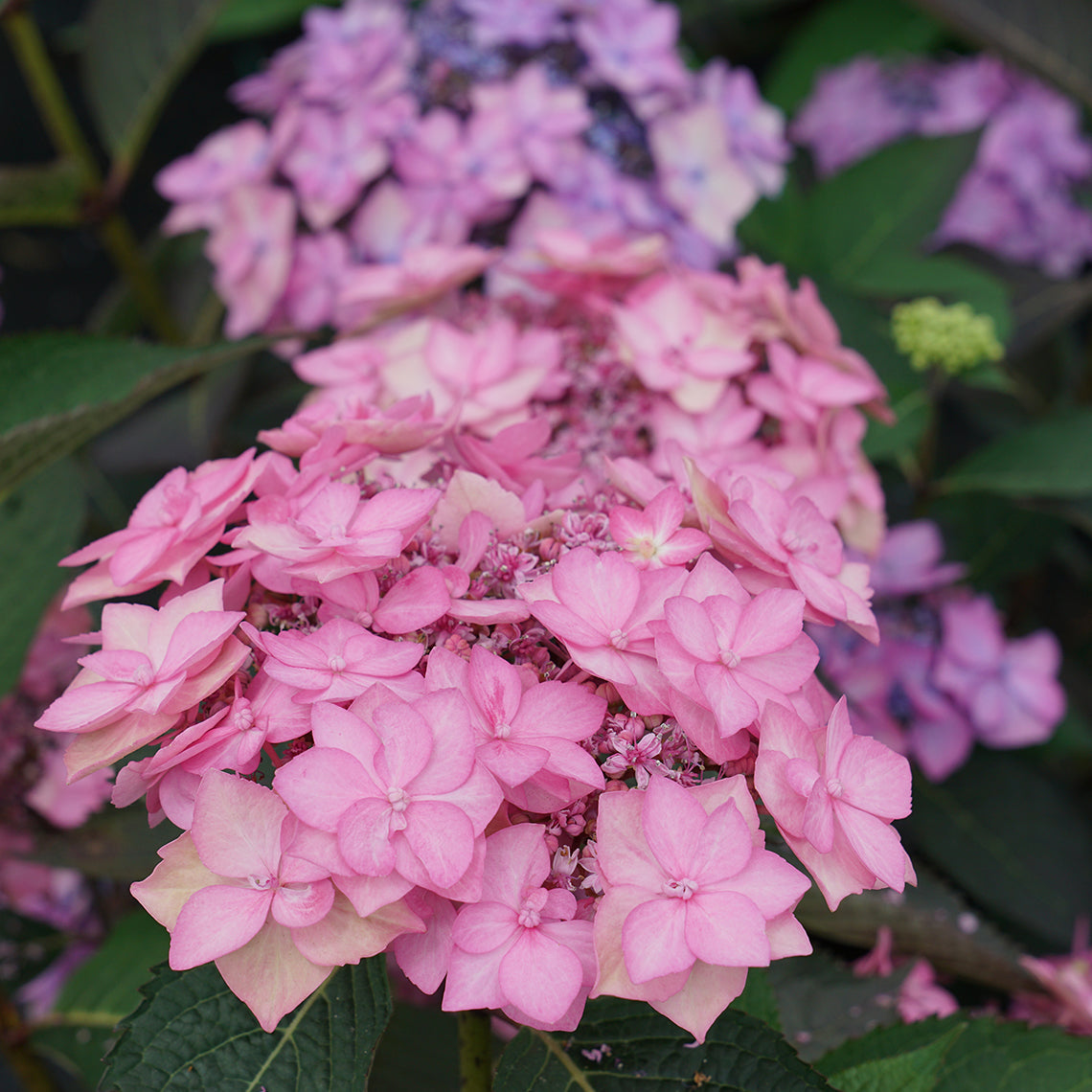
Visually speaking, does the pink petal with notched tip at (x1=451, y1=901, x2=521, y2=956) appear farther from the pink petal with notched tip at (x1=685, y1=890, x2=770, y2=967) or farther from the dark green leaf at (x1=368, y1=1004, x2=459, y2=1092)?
the dark green leaf at (x1=368, y1=1004, x2=459, y2=1092)

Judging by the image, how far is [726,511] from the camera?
1.66ft

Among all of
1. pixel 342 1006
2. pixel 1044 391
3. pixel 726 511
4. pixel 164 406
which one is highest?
pixel 726 511

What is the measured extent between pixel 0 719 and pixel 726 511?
1.96ft

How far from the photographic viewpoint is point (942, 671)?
0.96m

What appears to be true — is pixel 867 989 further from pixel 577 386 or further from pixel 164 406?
pixel 164 406

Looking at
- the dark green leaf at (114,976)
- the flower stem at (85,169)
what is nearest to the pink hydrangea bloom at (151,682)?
the dark green leaf at (114,976)

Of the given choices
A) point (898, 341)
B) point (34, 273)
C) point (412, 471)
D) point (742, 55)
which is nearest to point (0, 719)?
point (412, 471)

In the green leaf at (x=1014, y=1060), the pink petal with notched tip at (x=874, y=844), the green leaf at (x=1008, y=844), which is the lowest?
the green leaf at (x=1008, y=844)

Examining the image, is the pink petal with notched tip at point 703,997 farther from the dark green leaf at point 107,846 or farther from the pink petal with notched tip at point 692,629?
the dark green leaf at point 107,846

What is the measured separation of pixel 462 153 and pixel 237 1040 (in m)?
0.74

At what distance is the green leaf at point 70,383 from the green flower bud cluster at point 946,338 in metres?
0.57

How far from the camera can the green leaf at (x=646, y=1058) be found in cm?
47

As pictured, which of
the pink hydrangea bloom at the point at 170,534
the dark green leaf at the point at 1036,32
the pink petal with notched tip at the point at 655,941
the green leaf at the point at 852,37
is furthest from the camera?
the green leaf at the point at 852,37

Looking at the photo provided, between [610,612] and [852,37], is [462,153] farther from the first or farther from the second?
[852,37]
